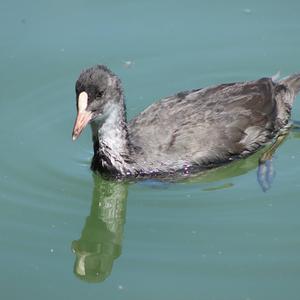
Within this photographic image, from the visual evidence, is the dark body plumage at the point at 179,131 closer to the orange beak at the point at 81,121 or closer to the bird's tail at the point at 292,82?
the orange beak at the point at 81,121

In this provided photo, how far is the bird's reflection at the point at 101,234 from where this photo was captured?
7.83m

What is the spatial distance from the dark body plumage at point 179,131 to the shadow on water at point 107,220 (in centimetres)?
9

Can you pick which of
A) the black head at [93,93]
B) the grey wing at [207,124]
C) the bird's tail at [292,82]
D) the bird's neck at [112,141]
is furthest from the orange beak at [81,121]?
the bird's tail at [292,82]

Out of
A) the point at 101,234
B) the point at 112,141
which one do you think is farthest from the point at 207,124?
the point at 101,234

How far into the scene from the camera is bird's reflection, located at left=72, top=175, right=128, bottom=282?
308 inches

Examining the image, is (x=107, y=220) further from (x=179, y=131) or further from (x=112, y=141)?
(x=179, y=131)

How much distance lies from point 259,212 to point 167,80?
7.68 feet

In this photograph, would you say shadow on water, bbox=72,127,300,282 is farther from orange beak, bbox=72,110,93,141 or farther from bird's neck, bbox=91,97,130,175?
orange beak, bbox=72,110,93,141

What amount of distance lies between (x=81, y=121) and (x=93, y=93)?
26 cm

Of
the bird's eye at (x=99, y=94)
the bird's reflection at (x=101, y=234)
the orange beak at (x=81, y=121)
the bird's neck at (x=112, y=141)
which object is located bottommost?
the bird's reflection at (x=101, y=234)

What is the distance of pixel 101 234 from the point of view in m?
8.34

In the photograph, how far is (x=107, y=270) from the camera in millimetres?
7785

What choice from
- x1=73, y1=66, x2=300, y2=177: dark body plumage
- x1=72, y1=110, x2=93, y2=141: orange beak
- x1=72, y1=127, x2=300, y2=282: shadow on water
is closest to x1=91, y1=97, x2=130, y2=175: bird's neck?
x1=73, y1=66, x2=300, y2=177: dark body plumage

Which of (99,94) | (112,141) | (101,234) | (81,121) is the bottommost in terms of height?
(101,234)
